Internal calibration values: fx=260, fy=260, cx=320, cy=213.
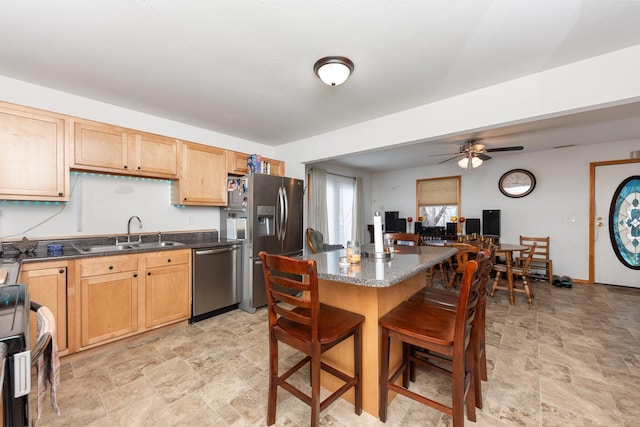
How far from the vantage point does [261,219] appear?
345 centimetres

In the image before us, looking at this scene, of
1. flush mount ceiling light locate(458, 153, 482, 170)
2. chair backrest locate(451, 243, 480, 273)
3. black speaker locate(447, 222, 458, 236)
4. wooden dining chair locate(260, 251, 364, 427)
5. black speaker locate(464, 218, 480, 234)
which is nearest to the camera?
wooden dining chair locate(260, 251, 364, 427)

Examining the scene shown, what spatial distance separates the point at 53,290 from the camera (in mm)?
2111

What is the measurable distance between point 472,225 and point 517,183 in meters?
1.18

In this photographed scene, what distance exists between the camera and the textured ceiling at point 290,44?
1.54 m

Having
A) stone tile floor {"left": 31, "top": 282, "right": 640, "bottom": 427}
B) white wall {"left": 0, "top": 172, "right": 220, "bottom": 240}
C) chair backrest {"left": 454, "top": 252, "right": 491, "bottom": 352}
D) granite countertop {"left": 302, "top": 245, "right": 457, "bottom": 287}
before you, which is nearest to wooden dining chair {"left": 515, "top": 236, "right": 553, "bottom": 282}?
stone tile floor {"left": 31, "top": 282, "right": 640, "bottom": 427}

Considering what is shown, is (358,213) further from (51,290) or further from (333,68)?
(51,290)

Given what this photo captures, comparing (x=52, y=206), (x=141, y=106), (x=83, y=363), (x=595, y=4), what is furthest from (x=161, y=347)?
(x=595, y=4)

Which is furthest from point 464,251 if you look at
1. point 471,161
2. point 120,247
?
point 120,247

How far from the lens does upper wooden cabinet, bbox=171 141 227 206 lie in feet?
10.4

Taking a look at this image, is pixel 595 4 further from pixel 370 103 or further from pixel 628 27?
pixel 370 103

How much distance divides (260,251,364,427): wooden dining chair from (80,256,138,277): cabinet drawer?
5.95 feet

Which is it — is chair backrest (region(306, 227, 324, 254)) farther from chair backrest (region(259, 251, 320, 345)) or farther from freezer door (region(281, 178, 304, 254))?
chair backrest (region(259, 251, 320, 345))

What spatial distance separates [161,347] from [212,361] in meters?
0.63

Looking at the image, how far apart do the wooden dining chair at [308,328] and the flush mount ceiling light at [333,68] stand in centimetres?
148
